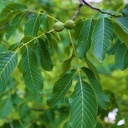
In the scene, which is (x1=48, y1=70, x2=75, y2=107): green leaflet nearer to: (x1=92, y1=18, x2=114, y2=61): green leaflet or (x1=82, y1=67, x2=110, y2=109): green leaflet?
(x1=82, y1=67, x2=110, y2=109): green leaflet

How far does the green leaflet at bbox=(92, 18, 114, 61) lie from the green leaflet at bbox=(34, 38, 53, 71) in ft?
0.85

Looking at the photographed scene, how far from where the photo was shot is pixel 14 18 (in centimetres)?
162

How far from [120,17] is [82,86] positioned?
13.5 inches

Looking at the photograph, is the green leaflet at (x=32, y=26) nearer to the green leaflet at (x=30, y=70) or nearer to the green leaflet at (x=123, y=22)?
the green leaflet at (x=30, y=70)

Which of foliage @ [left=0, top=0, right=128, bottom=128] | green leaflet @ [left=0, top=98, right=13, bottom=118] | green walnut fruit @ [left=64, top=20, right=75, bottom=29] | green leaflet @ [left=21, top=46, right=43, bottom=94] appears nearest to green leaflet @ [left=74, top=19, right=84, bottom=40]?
foliage @ [left=0, top=0, right=128, bottom=128]

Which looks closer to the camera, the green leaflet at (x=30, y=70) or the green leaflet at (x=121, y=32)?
the green leaflet at (x=121, y=32)

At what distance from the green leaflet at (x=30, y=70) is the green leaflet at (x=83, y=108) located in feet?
0.62

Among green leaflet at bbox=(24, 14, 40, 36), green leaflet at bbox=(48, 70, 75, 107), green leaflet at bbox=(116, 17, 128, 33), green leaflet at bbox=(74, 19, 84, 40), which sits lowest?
green leaflet at bbox=(48, 70, 75, 107)

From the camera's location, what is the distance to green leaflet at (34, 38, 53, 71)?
1.54 meters

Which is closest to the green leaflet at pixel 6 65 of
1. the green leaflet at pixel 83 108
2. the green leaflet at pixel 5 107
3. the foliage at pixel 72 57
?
the foliage at pixel 72 57

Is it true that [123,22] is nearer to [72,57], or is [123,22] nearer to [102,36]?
[102,36]

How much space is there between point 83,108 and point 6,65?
0.35 metres

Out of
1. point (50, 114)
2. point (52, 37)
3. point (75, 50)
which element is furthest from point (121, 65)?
point (50, 114)

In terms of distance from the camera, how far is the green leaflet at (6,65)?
135cm
